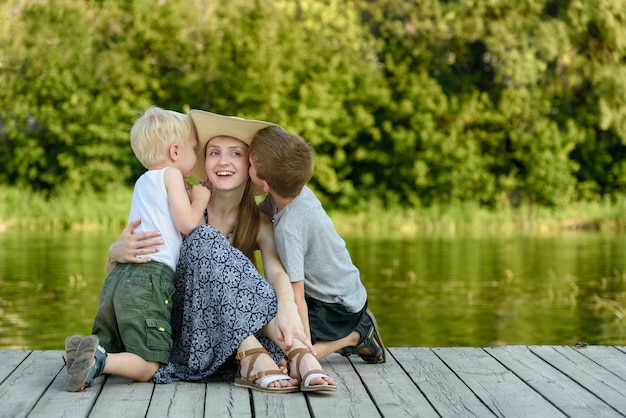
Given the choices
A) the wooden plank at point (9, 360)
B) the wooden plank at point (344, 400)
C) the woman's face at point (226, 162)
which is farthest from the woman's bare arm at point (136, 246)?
the wooden plank at point (344, 400)

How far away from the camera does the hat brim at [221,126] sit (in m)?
3.88

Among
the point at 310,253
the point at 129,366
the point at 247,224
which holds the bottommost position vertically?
the point at 129,366

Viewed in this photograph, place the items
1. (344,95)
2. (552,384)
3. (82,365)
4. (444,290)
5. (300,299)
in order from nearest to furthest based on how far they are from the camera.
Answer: (82,365) < (552,384) < (300,299) < (444,290) < (344,95)

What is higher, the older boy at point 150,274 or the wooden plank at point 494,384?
the older boy at point 150,274

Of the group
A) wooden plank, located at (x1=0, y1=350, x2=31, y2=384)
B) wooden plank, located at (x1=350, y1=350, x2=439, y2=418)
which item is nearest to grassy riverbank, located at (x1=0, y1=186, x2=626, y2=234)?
wooden plank, located at (x1=0, y1=350, x2=31, y2=384)

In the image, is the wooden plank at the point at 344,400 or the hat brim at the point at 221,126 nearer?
the wooden plank at the point at 344,400

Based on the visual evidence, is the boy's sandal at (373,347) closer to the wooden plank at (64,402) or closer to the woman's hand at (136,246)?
the woman's hand at (136,246)

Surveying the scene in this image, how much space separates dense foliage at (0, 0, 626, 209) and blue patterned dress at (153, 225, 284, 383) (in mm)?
17669

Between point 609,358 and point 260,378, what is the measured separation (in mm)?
1442

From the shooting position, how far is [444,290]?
10.6m

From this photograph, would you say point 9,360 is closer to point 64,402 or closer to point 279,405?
point 64,402

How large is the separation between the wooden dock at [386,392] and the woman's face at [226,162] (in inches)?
27.7

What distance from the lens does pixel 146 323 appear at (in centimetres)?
373

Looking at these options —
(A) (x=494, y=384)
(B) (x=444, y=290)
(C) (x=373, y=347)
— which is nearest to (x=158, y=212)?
(C) (x=373, y=347)
